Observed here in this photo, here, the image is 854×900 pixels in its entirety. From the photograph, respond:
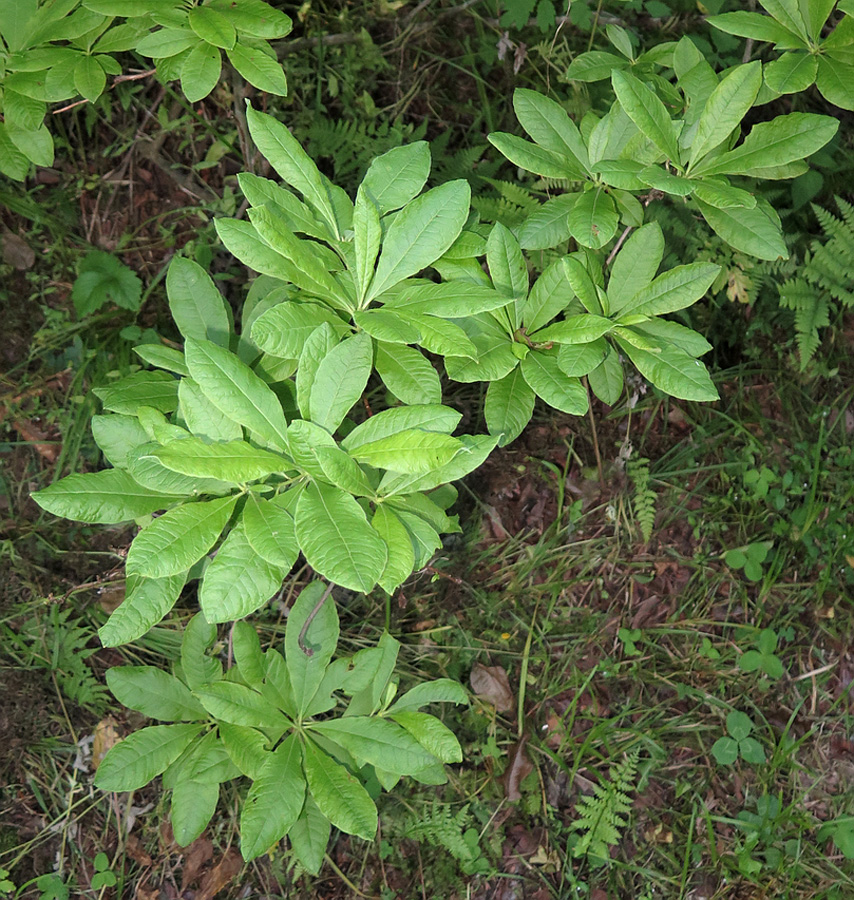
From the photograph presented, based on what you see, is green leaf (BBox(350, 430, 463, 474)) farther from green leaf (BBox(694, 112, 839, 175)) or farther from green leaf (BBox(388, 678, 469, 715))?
green leaf (BBox(388, 678, 469, 715))

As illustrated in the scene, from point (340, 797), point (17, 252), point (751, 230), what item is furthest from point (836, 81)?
point (17, 252)

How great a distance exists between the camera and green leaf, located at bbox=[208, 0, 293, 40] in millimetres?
1587

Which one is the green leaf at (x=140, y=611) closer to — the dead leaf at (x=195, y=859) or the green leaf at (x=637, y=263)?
the green leaf at (x=637, y=263)

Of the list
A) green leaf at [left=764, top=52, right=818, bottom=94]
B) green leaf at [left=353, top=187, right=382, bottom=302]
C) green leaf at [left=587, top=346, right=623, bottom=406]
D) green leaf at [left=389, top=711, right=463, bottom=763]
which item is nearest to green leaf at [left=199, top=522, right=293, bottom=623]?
green leaf at [left=353, top=187, right=382, bottom=302]

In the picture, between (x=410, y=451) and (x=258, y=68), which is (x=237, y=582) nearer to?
(x=410, y=451)

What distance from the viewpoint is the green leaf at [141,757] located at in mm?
1785

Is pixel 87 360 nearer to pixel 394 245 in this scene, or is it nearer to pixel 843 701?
pixel 394 245

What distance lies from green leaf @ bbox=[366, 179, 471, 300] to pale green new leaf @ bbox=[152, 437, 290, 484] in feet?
1.38

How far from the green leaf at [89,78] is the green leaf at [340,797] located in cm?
164

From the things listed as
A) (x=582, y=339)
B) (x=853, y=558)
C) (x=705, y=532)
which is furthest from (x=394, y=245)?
(x=853, y=558)

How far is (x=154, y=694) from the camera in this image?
77.2 inches

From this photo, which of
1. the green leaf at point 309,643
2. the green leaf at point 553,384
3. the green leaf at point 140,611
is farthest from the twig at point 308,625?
the green leaf at point 553,384

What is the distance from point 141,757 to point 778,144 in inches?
79.9

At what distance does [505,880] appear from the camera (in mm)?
2746
